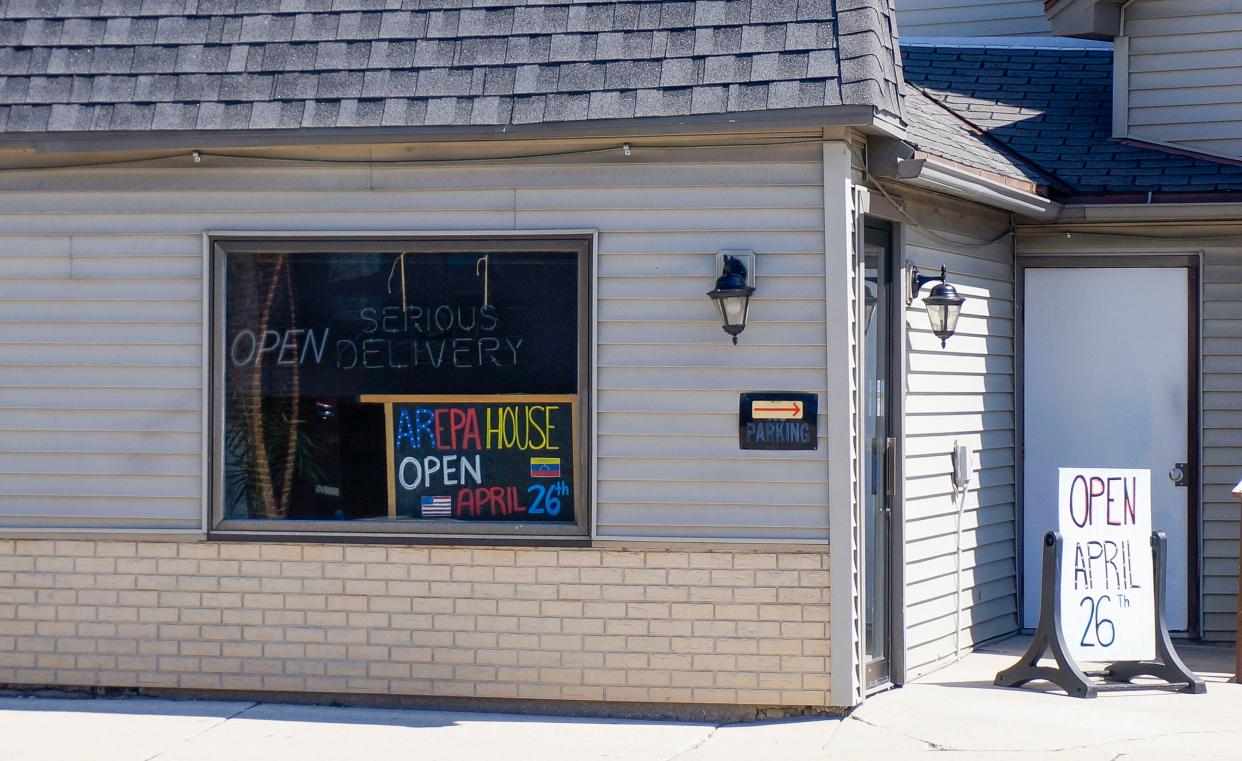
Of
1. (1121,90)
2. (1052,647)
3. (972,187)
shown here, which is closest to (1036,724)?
(1052,647)

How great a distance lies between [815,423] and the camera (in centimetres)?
657

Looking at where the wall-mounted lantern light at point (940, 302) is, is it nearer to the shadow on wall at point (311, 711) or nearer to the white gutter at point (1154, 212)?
the white gutter at point (1154, 212)

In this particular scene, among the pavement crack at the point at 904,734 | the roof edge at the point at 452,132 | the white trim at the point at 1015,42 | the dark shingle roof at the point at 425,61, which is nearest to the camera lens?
the pavement crack at the point at 904,734

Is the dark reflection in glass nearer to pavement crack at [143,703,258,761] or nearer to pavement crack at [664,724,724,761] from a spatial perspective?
pavement crack at [143,703,258,761]

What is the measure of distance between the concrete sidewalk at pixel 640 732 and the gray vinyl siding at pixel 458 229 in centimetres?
92

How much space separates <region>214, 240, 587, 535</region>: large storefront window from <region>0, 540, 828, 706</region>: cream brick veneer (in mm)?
236

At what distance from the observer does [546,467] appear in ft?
22.6

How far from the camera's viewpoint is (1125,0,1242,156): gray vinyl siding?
9062 mm

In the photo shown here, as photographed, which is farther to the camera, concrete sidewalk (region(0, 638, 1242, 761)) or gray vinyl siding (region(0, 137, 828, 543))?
gray vinyl siding (region(0, 137, 828, 543))

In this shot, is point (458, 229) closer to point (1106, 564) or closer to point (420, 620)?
point (420, 620)

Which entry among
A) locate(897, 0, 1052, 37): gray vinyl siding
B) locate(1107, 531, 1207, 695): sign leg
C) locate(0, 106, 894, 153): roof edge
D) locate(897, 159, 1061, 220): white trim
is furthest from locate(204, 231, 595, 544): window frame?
locate(897, 0, 1052, 37): gray vinyl siding

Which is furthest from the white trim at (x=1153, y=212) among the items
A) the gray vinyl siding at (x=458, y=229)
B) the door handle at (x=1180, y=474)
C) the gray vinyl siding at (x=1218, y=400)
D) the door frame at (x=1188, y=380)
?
the gray vinyl siding at (x=458, y=229)

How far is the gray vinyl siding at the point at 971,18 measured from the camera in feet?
38.4

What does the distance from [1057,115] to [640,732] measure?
563cm
